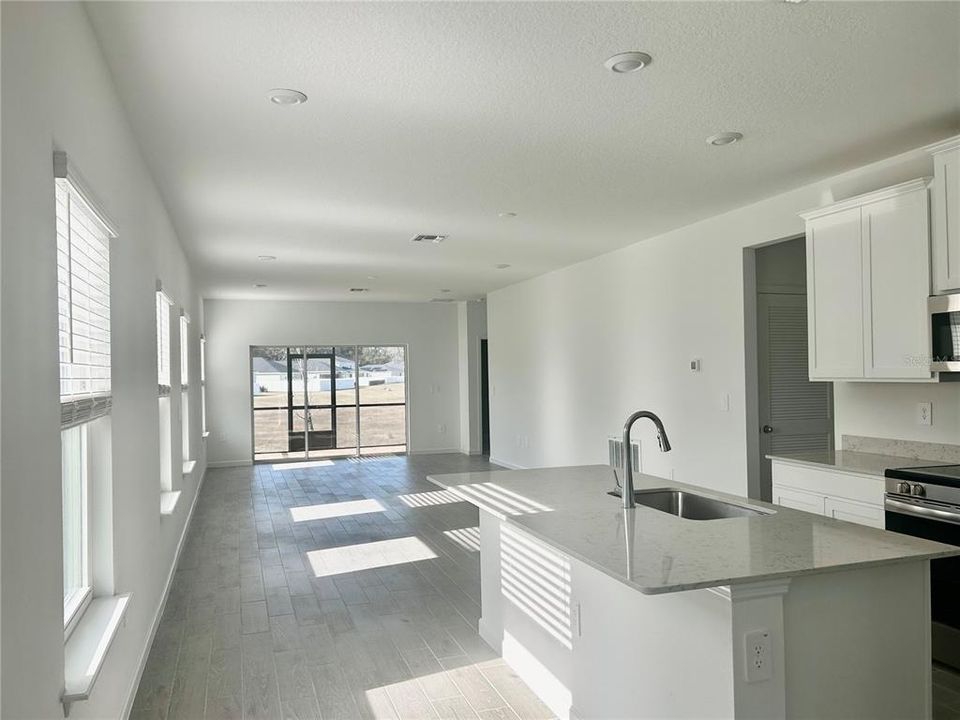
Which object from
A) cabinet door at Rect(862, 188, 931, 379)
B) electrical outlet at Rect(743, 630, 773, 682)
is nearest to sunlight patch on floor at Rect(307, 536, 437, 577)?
cabinet door at Rect(862, 188, 931, 379)

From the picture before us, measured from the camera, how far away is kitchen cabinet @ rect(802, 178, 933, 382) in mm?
3623

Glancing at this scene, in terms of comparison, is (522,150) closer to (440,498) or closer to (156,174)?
(156,174)

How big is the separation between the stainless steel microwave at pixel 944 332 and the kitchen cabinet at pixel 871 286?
0.13ft

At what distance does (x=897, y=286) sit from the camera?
3740 millimetres

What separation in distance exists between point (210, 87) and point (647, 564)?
2525mm

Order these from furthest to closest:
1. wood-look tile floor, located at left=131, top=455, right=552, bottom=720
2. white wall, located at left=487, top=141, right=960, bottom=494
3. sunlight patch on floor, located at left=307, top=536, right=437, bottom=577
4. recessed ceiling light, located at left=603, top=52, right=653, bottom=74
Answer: sunlight patch on floor, located at left=307, top=536, right=437, bottom=577 < white wall, located at left=487, top=141, right=960, bottom=494 < wood-look tile floor, located at left=131, top=455, right=552, bottom=720 < recessed ceiling light, located at left=603, top=52, right=653, bottom=74

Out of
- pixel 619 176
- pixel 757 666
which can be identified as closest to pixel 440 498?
pixel 619 176

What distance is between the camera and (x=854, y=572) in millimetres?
2023

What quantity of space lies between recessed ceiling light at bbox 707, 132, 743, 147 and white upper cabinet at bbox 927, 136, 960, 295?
3.03ft

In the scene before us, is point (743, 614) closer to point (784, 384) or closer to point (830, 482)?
point (830, 482)

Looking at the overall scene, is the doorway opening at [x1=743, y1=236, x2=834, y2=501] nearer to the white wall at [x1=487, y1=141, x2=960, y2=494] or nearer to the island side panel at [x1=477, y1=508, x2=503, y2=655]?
the white wall at [x1=487, y1=141, x2=960, y2=494]

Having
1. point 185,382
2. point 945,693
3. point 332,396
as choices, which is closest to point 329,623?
point 945,693

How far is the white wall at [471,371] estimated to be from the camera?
40.3ft

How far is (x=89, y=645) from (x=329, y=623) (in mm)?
1911
